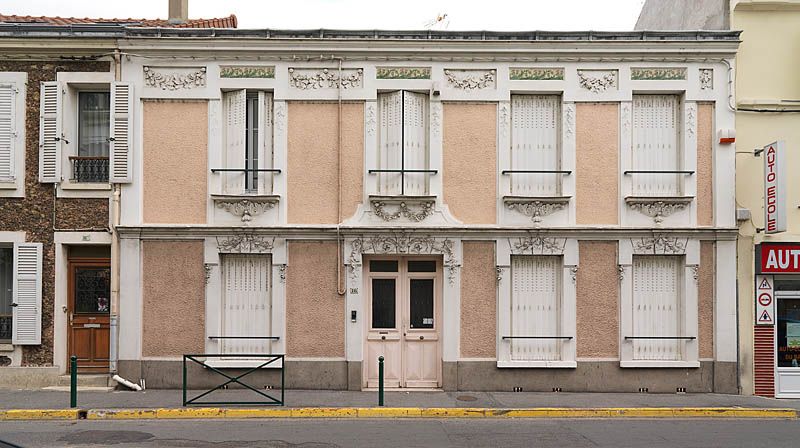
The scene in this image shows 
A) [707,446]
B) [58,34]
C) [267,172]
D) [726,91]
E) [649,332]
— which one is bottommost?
[707,446]

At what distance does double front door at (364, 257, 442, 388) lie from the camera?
13836mm

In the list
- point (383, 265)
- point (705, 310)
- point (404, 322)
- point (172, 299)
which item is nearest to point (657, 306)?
point (705, 310)

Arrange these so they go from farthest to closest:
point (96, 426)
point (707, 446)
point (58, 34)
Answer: point (58, 34) < point (96, 426) < point (707, 446)

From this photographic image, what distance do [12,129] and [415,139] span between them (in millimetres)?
7595

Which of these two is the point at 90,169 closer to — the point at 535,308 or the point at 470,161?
the point at 470,161

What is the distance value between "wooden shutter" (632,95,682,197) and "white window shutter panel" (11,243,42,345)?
11.4 meters

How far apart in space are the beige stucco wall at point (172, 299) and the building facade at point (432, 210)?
41 mm

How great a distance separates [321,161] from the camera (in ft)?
45.0

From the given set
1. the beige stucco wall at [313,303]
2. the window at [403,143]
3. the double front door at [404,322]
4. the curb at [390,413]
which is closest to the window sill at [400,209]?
the window at [403,143]

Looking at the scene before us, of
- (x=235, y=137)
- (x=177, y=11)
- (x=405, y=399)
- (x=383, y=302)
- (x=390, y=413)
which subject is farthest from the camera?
(x=177, y=11)

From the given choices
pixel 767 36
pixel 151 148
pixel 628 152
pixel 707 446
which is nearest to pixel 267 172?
pixel 151 148

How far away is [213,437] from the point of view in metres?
10.2

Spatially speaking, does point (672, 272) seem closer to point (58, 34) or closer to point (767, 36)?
point (767, 36)

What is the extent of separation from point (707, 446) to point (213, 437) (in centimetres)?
691
